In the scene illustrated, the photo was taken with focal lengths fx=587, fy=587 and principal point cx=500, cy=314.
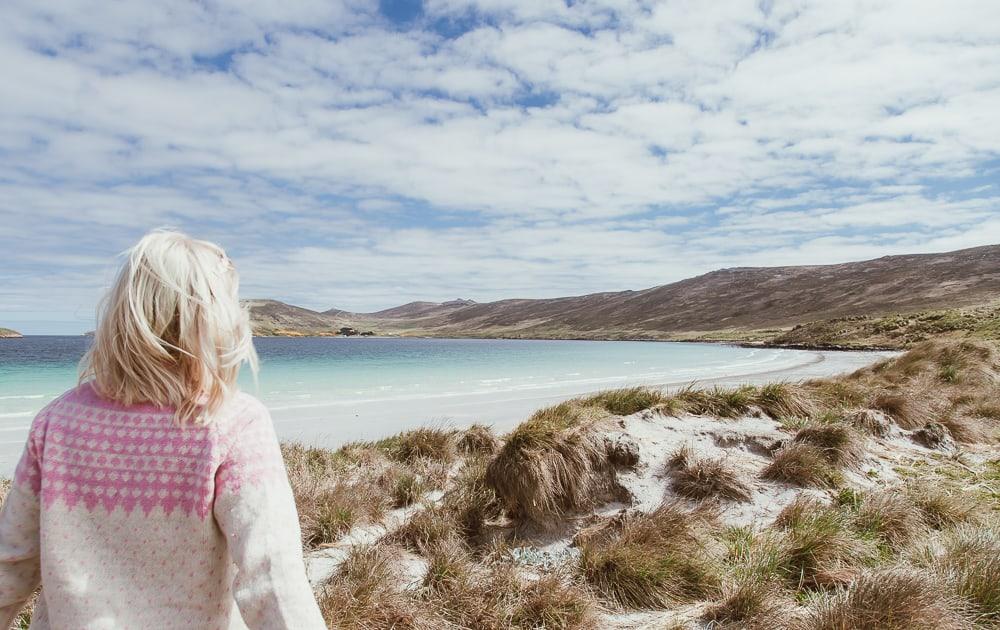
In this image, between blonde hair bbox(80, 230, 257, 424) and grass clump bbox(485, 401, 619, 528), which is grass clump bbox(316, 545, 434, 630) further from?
blonde hair bbox(80, 230, 257, 424)

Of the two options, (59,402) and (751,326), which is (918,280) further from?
(59,402)

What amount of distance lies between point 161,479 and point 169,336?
0.36 metres

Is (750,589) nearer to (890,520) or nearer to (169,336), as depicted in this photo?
(890,520)

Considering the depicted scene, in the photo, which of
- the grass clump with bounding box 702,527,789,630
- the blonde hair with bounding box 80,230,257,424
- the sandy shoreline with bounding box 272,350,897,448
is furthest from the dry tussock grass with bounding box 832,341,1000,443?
the blonde hair with bounding box 80,230,257,424

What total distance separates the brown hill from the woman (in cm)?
9513

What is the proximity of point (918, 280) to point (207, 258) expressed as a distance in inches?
4961

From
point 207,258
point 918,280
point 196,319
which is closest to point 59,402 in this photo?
point 196,319

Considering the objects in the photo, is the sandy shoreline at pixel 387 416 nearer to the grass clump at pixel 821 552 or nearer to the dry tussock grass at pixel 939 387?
the dry tussock grass at pixel 939 387

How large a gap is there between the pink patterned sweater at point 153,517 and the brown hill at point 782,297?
3745 inches

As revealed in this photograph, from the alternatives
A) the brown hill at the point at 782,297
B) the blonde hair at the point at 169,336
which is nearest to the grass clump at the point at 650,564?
the blonde hair at the point at 169,336

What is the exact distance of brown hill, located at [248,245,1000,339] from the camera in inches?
3681

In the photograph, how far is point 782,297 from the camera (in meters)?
123

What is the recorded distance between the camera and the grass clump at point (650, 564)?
4.20 m

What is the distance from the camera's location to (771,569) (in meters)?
4.27
